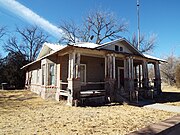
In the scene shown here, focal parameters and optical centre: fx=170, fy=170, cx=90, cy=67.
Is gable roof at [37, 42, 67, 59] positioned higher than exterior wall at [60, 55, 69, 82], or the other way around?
gable roof at [37, 42, 67, 59]

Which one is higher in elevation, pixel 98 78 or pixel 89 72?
pixel 89 72

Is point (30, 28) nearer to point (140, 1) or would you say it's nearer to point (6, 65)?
point (6, 65)

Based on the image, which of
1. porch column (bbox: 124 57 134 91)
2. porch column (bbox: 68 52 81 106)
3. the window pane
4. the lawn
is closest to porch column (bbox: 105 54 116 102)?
porch column (bbox: 124 57 134 91)

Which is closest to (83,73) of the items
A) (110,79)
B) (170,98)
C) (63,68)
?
(63,68)

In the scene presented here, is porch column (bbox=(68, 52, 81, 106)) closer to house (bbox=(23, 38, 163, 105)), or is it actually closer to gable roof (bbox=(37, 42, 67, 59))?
house (bbox=(23, 38, 163, 105))

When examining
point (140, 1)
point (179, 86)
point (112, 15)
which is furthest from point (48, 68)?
point (112, 15)

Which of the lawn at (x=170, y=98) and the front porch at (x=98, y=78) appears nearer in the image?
the front porch at (x=98, y=78)

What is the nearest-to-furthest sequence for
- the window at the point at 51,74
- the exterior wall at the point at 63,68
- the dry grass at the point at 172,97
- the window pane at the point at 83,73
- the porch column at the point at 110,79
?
1. the porch column at the point at 110,79
2. the dry grass at the point at 172,97
3. the exterior wall at the point at 63,68
4. the window at the point at 51,74
5. the window pane at the point at 83,73

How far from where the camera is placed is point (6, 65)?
2770 centimetres

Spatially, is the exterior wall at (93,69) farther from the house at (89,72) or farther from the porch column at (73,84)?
the porch column at (73,84)

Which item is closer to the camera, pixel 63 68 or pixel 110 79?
pixel 110 79

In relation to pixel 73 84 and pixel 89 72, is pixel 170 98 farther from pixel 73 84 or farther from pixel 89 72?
pixel 73 84

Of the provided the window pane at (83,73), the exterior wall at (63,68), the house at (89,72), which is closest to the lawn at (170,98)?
the house at (89,72)

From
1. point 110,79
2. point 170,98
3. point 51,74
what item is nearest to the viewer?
point 110,79
